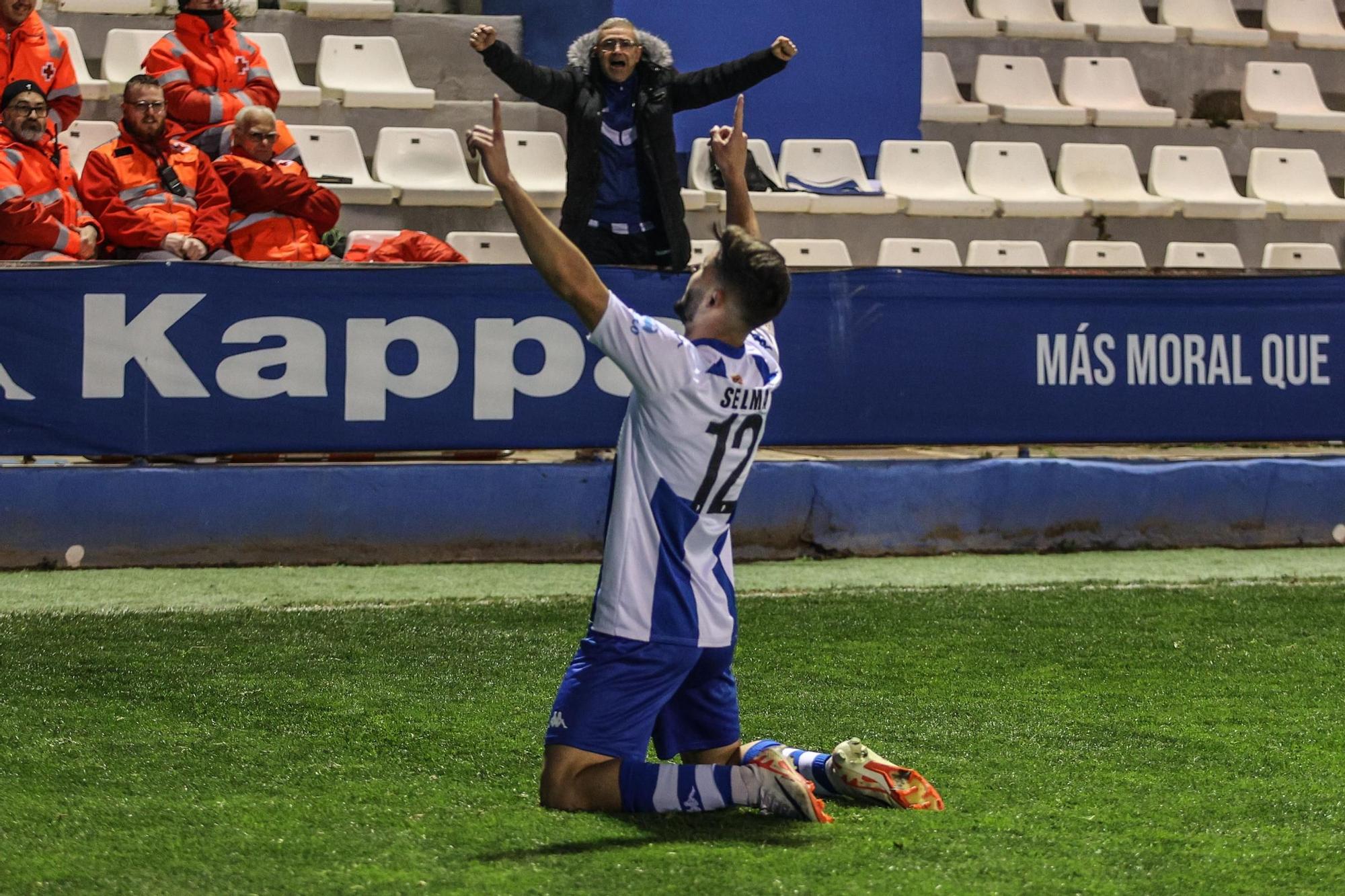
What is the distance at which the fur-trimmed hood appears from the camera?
9.05m

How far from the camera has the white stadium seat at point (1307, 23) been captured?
50.9 feet

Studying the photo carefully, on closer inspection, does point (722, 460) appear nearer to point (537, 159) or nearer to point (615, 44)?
point (615, 44)

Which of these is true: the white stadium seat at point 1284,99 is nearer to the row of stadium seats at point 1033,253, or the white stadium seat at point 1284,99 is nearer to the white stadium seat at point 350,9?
the row of stadium seats at point 1033,253

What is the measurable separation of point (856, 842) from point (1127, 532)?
229 inches

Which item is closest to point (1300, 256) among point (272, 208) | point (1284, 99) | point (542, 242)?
point (1284, 99)

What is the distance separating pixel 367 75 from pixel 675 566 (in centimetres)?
899

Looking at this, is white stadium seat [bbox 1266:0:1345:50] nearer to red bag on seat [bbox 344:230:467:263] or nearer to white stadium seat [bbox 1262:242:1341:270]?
white stadium seat [bbox 1262:242:1341:270]

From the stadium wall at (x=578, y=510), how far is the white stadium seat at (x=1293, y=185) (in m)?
4.83

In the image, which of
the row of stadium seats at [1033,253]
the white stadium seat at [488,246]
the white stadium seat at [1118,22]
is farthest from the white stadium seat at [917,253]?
the white stadium seat at [1118,22]

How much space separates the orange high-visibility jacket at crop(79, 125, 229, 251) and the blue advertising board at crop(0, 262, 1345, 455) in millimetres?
819

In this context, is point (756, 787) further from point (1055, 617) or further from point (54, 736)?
point (1055, 617)

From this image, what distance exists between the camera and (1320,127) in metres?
14.8

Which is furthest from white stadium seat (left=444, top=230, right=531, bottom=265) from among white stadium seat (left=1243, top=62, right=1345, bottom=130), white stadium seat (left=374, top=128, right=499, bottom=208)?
white stadium seat (left=1243, top=62, right=1345, bottom=130)

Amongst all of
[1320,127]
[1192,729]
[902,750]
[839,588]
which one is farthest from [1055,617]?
[1320,127]
